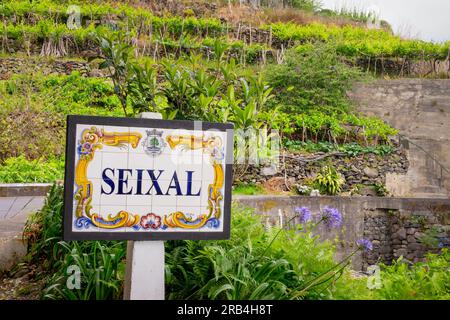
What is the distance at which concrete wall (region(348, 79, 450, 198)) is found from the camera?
46.1ft

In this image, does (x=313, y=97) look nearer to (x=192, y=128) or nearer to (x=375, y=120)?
(x=375, y=120)

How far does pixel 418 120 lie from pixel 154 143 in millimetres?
12895

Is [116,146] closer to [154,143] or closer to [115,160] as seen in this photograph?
[115,160]

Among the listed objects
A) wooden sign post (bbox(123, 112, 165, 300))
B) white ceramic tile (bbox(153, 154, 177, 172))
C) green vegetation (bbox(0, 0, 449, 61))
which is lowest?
wooden sign post (bbox(123, 112, 165, 300))

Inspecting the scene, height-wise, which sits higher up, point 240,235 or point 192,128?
point 192,128

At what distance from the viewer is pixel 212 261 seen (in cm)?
362

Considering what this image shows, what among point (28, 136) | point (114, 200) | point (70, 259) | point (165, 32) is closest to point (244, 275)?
point (114, 200)

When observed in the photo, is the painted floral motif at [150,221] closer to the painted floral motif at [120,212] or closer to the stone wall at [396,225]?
the painted floral motif at [120,212]

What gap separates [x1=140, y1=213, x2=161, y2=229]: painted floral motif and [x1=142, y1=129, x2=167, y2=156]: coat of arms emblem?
36cm

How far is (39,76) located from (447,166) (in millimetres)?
10666

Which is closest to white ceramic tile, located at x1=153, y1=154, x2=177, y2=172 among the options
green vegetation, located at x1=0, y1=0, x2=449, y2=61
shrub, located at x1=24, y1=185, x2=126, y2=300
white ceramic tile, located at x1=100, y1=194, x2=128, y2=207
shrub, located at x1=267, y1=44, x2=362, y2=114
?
white ceramic tile, located at x1=100, y1=194, x2=128, y2=207

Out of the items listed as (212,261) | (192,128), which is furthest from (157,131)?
(212,261)

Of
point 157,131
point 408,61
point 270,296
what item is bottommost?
point 270,296

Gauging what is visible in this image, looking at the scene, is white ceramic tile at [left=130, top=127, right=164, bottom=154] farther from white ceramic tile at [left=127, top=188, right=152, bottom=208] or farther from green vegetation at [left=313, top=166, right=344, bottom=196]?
green vegetation at [left=313, top=166, right=344, bottom=196]
